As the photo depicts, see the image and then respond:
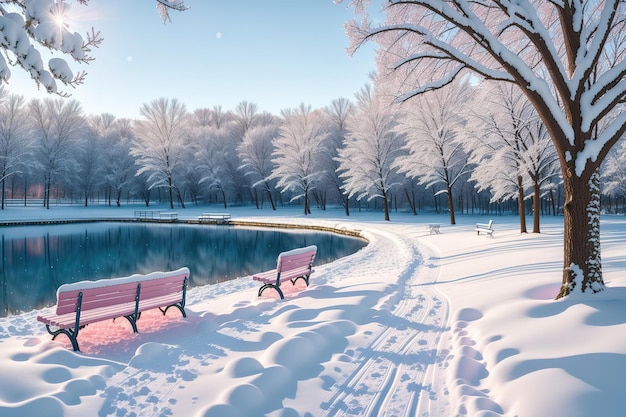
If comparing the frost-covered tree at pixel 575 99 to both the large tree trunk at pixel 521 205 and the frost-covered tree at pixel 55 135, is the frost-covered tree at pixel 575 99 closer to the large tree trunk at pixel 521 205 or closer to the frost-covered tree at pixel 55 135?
the large tree trunk at pixel 521 205

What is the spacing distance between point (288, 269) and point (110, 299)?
4065 millimetres

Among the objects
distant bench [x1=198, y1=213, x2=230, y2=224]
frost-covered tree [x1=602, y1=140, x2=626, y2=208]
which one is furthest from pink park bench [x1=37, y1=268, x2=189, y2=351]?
frost-covered tree [x1=602, y1=140, x2=626, y2=208]

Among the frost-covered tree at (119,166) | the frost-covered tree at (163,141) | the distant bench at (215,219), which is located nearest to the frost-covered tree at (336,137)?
the distant bench at (215,219)

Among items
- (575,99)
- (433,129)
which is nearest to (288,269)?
(575,99)

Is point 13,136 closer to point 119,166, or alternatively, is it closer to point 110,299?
point 119,166

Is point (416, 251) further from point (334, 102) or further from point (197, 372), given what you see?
point (334, 102)

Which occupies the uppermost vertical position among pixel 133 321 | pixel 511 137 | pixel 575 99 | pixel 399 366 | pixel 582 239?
pixel 511 137

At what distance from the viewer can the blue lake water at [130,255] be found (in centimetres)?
1391

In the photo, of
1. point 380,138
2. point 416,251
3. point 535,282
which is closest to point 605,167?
point 380,138

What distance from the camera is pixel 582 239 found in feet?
21.5

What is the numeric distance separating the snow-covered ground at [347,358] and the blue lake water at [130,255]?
578 cm

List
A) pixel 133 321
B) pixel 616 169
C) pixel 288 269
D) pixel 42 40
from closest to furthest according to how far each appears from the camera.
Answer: pixel 42 40 < pixel 133 321 < pixel 288 269 < pixel 616 169

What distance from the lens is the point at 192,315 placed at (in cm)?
767

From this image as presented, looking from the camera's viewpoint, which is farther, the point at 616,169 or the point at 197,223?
the point at 197,223
